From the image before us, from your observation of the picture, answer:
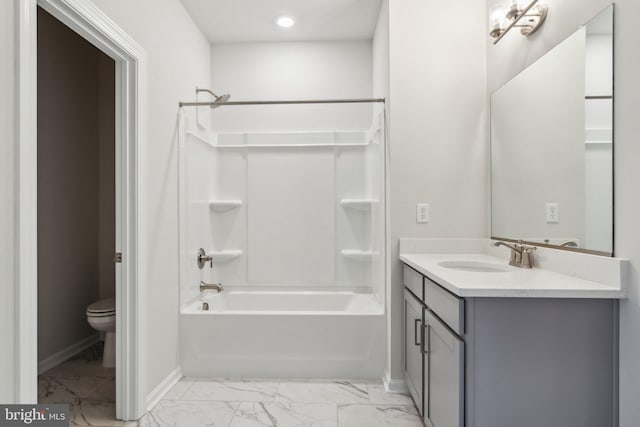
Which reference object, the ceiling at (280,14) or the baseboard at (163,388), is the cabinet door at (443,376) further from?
the ceiling at (280,14)

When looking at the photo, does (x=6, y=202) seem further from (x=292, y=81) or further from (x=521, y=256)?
(x=292, y=81)

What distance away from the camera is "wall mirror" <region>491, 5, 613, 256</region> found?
4.44 ft

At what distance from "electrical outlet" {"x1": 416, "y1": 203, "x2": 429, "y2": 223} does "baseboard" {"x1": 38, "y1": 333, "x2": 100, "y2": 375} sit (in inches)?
109

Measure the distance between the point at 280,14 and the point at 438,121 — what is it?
5.01ft

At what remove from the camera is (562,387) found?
125cm

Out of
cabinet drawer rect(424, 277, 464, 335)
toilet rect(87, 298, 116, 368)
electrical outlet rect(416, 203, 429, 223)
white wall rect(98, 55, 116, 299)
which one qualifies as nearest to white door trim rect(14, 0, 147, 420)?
toilet rect(87, 298, 116, 368)

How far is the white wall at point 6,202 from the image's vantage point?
1.16 m

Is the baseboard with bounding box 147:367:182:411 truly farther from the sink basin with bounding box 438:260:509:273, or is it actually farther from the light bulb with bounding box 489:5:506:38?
the light bulb with bounding box 489:5:506:38

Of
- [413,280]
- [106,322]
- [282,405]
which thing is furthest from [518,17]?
[106,322]

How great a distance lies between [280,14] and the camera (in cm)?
279

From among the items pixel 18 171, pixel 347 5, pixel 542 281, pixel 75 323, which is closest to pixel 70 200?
pixel 75 323

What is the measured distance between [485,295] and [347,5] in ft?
7.68

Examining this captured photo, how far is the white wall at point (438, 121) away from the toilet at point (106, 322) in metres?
1.94

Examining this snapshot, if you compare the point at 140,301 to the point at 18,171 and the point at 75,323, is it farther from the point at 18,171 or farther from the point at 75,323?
the point at 75,323
